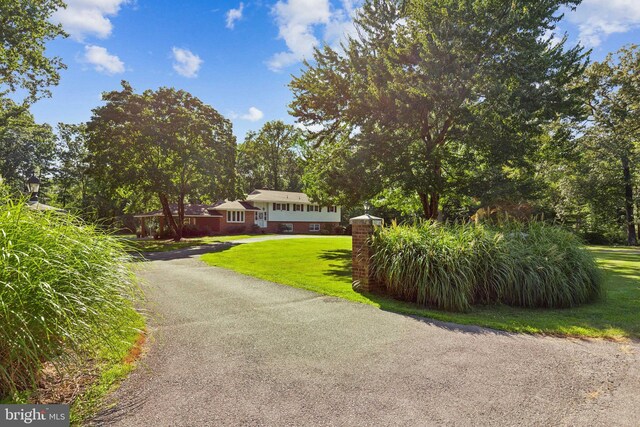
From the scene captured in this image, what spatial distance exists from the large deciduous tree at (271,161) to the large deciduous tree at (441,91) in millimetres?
37276

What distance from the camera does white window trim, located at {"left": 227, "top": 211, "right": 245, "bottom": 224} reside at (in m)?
38.7

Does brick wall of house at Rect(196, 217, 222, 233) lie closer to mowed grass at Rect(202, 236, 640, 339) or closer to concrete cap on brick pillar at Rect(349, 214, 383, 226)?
mowed grass at Rect(202, 236, 640, 339)

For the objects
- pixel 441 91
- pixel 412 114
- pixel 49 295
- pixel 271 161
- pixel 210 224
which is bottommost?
pixel 49 295

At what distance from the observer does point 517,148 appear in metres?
12.9

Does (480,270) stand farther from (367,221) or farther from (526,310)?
(367,221)

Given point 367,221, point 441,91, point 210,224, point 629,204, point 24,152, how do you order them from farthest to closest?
point 24,152 < point 210,224 < point 629,204 < point 441,91 < point 367,221

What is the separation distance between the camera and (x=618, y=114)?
26.8m

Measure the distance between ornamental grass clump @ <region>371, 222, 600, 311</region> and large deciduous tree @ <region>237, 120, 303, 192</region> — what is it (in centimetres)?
4554

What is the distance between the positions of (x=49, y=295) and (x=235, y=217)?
36.9 m

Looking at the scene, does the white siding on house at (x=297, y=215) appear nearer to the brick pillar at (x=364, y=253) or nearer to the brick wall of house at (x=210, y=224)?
the brick wall of house at (x=210, y=224)
